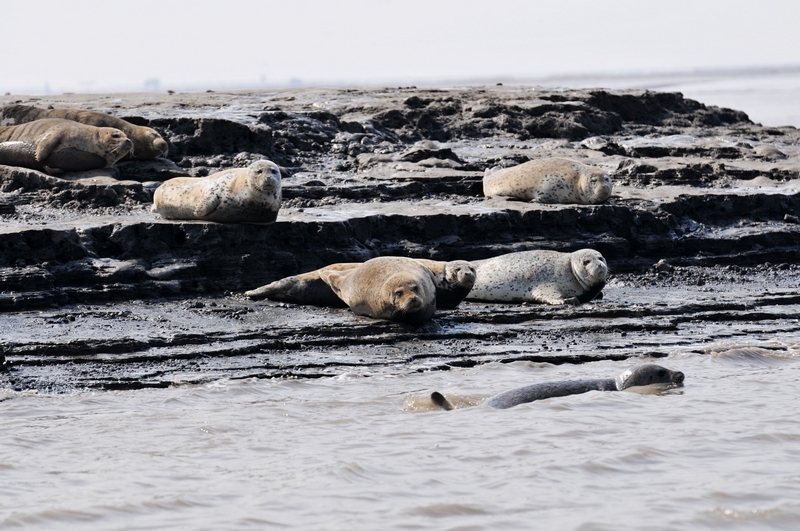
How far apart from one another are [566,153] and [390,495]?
10101mm

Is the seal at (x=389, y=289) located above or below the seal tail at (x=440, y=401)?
above

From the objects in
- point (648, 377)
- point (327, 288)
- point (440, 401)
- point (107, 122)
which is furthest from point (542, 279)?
point (107, 122)

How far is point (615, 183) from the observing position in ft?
40.7

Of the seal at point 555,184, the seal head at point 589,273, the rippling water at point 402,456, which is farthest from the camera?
the seal at point 555,184

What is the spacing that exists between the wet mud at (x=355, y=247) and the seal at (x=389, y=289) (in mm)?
138

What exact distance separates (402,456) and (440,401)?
77 cm

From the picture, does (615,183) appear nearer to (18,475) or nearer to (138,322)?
(138,322)

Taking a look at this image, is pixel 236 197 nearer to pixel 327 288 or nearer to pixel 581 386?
pixel 327 288

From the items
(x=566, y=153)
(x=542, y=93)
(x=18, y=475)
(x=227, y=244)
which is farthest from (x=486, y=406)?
(x=542, y=93)

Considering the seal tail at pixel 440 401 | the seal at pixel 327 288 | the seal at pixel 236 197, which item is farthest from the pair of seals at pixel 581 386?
the seal at pixel 236 197

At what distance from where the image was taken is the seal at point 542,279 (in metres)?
8.62

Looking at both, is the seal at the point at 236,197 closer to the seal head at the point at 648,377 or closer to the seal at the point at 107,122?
the seal at the point at 107,122

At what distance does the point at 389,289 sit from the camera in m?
7.59

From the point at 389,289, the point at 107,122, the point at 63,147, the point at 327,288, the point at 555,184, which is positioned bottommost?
the point at 327,288
